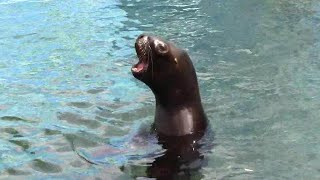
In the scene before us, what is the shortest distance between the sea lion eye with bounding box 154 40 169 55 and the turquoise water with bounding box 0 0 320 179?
78 centimetres

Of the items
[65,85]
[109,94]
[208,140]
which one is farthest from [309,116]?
[65,85]

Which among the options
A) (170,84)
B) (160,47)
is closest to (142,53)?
(160,47)

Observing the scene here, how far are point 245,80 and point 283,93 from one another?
686mm

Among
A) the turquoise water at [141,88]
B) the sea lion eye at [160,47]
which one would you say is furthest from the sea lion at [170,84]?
the turquoise water at [141,88]

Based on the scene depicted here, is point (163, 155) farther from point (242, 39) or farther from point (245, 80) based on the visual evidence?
point (242, 39)

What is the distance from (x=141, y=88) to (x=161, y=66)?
2293mm

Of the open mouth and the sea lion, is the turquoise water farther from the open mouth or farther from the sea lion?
the open mouth

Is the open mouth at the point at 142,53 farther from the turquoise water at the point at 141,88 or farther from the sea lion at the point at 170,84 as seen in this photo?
the turquoise water at the point at 141,88

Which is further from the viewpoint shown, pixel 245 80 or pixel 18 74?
pixel 18 74

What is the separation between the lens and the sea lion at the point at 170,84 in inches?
197

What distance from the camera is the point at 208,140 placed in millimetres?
5277

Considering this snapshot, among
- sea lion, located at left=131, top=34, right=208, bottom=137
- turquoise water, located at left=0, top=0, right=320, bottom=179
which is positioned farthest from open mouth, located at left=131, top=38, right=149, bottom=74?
turquoise water, located at left=0, top=0, right=320, bottom=179

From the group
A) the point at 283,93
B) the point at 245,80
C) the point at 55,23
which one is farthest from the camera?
the point at 55,23

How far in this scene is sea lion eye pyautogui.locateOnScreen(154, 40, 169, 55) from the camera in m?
5.02
